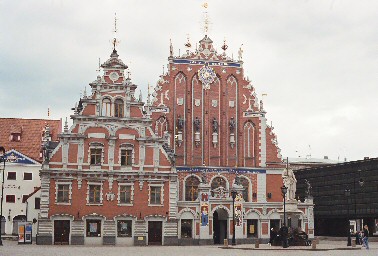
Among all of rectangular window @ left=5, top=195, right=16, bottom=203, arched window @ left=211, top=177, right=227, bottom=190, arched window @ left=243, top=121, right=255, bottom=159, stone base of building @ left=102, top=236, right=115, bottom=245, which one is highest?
arched window @ left=243, top=121, right=255, bottom=159

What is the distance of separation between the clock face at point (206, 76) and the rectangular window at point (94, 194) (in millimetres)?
16537

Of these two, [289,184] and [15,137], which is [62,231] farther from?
[15,137]

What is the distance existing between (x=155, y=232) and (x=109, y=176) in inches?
252

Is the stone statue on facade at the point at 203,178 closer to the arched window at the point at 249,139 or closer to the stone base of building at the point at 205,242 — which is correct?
the arched window at the point at 249,139

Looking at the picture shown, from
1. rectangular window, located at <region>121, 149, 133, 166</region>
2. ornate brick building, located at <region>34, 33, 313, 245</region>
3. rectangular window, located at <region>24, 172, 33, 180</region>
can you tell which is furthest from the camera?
rectangular window, located at <region>24, 172, 33, 180</region>

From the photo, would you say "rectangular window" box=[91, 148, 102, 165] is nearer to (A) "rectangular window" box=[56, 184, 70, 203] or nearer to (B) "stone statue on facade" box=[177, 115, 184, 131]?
(A) "rectangular window" box=[56, 184, 70, 203]

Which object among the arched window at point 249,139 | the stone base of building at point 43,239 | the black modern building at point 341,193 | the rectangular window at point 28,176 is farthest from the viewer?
the rectangular window at point 28,176

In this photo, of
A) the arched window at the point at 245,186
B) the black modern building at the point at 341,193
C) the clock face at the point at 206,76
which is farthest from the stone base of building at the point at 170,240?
the black modern building at the point at 341,193

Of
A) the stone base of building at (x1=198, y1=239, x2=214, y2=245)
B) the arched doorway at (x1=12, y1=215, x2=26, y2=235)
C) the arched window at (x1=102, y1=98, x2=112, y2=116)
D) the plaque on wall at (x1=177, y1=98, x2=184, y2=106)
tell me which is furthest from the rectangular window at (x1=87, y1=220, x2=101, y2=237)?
the arched doorway at (x1=12, y1=215, x2=26, y2=235)

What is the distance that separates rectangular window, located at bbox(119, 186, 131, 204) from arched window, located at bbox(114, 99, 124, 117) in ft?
21.4

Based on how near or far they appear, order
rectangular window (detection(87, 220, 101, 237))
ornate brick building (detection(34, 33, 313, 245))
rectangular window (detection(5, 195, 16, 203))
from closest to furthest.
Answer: rectangular window (detection(87, 220, 101, 237)) < ornate brick building (detection(34, 33, 313, 245)) < rectangular window (detection(5, 195, 16, 203))

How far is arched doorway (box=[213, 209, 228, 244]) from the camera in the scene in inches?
2114

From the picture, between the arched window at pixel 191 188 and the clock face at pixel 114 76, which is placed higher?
the clock face at pixel 114 76

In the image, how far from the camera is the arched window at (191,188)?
5644 centimetres
